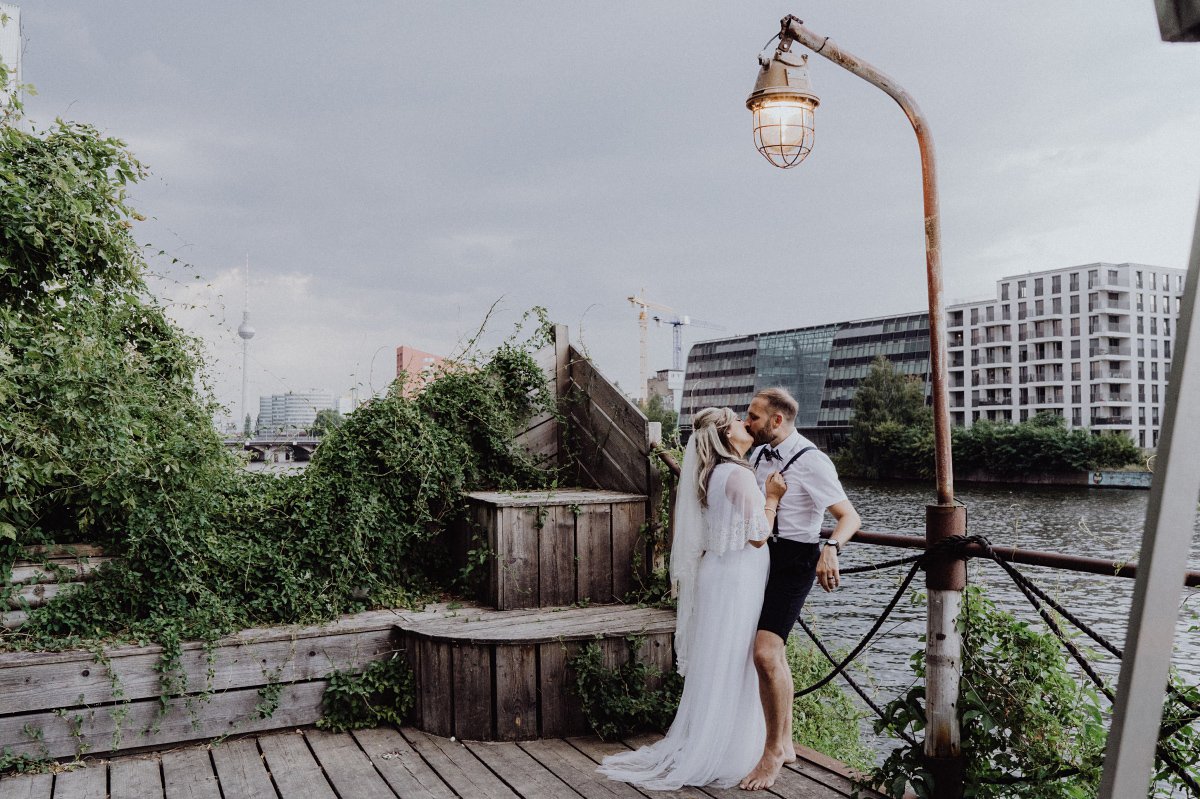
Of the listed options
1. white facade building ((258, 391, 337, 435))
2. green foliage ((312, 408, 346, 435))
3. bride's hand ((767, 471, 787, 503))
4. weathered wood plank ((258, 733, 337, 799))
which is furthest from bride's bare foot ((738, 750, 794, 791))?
white facade building ((258, 391, 337, 435))

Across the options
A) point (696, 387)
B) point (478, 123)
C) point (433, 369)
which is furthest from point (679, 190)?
point (433, 369)

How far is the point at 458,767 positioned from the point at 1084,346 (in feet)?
314

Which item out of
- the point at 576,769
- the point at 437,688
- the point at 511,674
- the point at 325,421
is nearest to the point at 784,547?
the point at 576,769

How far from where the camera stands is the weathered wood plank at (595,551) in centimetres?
487

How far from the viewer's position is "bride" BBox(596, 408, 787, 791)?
364cm

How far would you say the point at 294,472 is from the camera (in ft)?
17.8

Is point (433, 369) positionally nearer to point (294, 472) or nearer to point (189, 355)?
point (294, 472)

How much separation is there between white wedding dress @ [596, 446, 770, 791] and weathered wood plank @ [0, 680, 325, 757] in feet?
5.54

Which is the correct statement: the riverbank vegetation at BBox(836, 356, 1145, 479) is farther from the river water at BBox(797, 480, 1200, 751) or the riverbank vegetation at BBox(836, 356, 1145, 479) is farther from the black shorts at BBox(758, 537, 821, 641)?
the black shorts at BBox(758, 537, 821, 641)

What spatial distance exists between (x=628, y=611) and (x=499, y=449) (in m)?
1.49

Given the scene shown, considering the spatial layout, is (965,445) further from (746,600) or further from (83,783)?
(83,783)

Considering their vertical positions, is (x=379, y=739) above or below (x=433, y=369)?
below

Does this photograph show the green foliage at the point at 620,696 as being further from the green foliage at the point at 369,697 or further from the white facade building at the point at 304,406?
the white facade building at the point at 304,406

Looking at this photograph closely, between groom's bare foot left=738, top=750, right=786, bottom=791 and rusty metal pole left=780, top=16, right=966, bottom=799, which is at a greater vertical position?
rusty metal pole left=780, top=16, right=966, bottom=799
